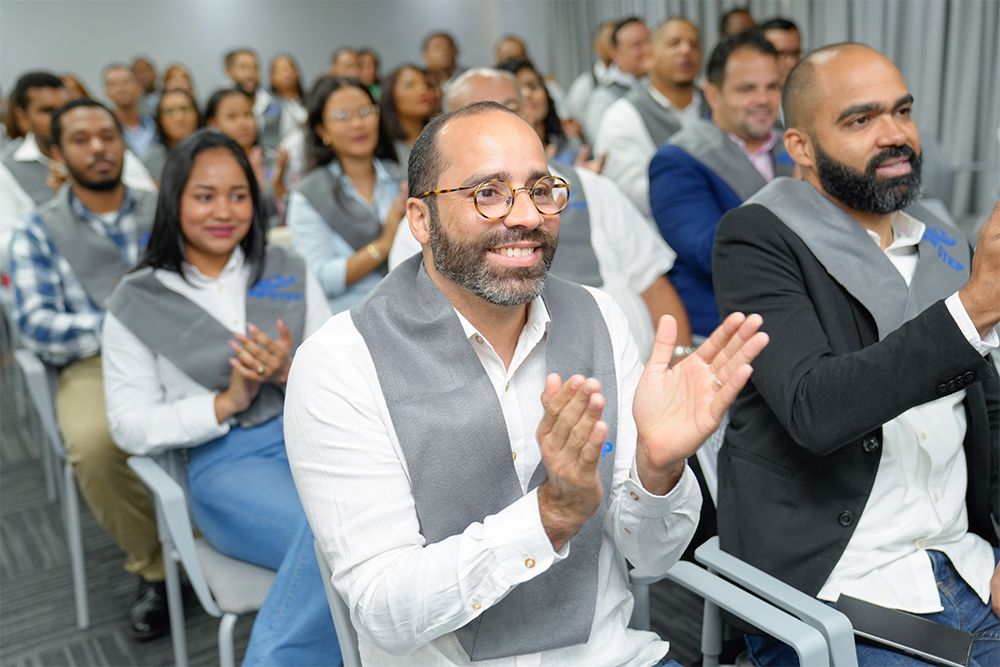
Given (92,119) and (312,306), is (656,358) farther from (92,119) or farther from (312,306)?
(92,119)

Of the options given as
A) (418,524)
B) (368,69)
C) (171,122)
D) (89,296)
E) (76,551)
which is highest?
(368,69)

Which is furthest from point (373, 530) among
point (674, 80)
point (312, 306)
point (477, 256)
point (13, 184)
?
point (13, 184)

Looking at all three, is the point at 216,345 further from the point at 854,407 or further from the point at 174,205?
the point at 854,407

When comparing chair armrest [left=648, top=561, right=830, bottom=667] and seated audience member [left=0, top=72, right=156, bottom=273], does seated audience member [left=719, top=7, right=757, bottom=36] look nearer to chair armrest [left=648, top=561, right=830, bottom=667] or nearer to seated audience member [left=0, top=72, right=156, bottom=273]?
seated audience member [left=0, top=72, right=156, bottom=273]

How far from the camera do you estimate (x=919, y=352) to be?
117 centimetres

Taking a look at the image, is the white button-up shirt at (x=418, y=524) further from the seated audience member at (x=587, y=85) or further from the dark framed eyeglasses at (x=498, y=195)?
the seated audience member at (x=587, y=85)

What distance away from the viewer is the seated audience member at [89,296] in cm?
226

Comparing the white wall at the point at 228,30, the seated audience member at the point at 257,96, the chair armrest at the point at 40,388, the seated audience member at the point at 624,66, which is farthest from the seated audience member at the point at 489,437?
the white wall at the point at 228,30

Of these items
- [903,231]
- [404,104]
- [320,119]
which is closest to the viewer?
[903,231]

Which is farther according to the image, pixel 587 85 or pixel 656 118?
pixel 587 85

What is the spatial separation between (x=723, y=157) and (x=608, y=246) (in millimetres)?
468

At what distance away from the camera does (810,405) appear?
49.9 inches

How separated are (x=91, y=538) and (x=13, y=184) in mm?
1683

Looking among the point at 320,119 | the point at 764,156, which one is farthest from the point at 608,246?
the point at 320,119
